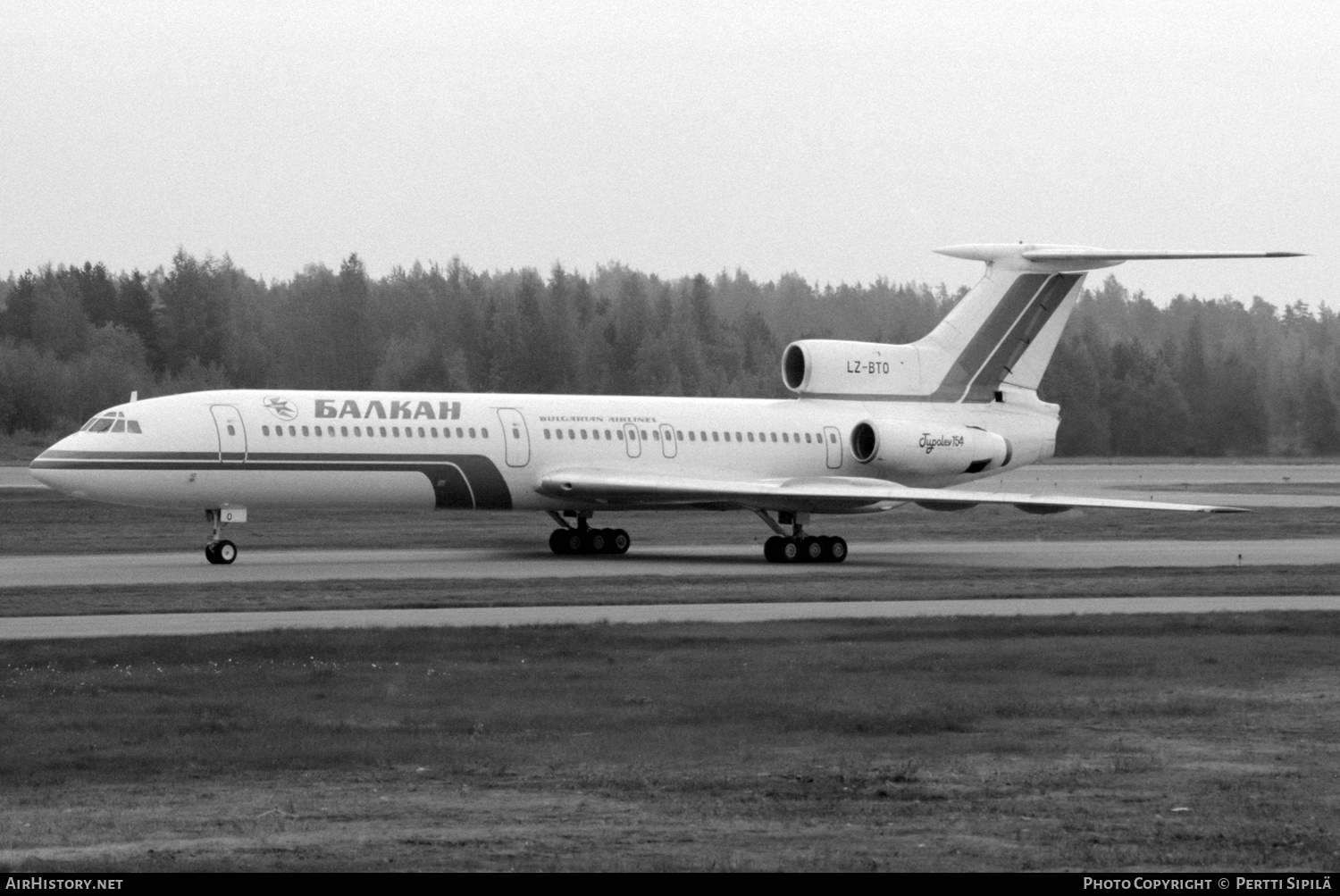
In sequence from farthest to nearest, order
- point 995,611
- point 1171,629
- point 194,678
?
point 995,611 < point 1171,629 < point 194,678

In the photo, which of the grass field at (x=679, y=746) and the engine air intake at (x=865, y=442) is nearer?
the grass field at (x=679, y=746)

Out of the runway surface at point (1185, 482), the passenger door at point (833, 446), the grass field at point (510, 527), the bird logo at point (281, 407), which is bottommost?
the runway surface at point (1185, 482)

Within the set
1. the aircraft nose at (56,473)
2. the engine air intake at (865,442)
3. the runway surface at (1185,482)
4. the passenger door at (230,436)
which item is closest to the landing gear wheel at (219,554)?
the passenger door at (230,436)

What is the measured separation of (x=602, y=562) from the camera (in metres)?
33.6

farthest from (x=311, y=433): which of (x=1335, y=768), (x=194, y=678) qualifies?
(x=1335, y=768)

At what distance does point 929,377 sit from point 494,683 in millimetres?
24146

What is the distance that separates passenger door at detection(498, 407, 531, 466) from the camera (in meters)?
34.9

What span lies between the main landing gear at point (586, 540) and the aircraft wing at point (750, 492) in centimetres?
80

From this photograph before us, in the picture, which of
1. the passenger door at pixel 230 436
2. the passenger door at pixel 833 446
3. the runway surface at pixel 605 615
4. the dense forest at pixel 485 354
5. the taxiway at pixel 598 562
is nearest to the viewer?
the runway surface at pixel 605 615

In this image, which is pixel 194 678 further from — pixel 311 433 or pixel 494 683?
pixel 311 433

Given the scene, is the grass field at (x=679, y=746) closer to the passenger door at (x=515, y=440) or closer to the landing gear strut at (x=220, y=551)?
the landing gear strut at (x=220, y=551)

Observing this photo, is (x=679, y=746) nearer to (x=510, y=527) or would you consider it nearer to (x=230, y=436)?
(x=230, y=436)

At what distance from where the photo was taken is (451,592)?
26016 mm

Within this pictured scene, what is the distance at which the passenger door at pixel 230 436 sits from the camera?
32.2 meters
